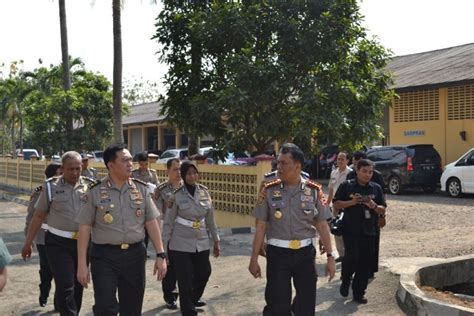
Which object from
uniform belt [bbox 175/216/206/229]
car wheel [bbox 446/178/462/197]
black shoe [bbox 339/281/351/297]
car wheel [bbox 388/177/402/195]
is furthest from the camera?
car wheel [bbox 388/177/402/195]

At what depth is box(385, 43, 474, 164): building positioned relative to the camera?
2220cm

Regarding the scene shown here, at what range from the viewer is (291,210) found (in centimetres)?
510

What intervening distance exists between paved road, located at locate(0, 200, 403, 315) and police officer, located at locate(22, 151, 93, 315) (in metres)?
1.14

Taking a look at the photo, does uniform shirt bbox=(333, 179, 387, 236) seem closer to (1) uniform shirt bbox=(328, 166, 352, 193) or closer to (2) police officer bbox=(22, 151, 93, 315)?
(1) uniform shirt bbox=(328, 166, 352, 193)

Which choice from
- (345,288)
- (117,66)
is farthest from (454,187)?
(345,288)

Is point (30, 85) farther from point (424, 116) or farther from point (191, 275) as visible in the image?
point (191, 275)

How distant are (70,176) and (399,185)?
15.1 meters

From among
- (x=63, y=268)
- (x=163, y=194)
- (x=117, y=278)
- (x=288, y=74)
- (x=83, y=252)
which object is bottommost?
(x=63, y=268)

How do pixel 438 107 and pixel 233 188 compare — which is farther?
pixel 438 107

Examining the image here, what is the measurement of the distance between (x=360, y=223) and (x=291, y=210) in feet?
7.23

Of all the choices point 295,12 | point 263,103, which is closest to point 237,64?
point 263,103

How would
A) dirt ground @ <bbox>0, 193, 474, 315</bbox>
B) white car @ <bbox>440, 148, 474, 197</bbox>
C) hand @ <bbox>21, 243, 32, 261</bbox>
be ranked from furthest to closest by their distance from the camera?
white car @ <bbox>440, 148, 474, 197</bbox> < dirt ground @ <bbox>0, 193, 474, 315</bbox> < hand @ <bbox>21, 243, 32, 261</bbox>

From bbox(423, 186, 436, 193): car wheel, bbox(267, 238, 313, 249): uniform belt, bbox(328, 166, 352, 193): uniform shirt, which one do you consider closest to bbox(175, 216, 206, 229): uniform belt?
bbox(267, 238, 313, 249): uniform belt

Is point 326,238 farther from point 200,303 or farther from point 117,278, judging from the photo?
point 200,303
